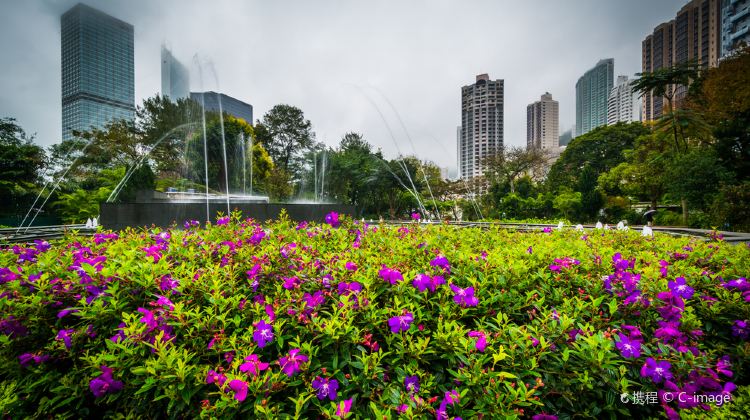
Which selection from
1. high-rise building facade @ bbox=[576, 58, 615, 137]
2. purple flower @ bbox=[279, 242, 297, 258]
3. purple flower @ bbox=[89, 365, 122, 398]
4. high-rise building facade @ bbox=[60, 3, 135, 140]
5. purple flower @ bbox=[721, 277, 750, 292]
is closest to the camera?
purple flower @ bbox=[89, 365, 122, 398]

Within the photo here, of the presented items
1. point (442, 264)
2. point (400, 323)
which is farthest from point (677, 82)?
point (400, 323)

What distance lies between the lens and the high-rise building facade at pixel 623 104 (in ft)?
167

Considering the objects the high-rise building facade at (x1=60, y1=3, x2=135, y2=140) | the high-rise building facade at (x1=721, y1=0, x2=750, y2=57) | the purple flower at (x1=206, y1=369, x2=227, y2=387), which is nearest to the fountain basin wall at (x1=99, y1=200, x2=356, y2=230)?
the purple flower at (x1=206, y1=369, x2=227, y2=387)

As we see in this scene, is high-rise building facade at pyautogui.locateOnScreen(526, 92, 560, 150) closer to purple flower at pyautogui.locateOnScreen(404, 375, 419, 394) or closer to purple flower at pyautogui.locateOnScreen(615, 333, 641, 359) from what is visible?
purple flower at pyautogui.locateOnScreen(615, 333, 641, 359)

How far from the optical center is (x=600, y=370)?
1.26 m

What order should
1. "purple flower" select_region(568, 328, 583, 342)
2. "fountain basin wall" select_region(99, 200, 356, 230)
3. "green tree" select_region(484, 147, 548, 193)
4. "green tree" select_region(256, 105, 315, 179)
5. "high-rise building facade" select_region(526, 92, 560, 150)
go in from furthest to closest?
"high-rise building facade" select_region(526, 92, 560, 150), "green tree" select_region(256, 105, 315, 179), "green tree" select_region(484, 147, 548, 193), "fountain basin wall" select_region(99, 200, 356, 230), "purple flower" select_region(568, 328, 583, 342)

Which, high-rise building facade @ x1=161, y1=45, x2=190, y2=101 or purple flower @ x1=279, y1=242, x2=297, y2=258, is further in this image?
high-rise building facade @ x1=161, y1=45, x2=190, y2=101

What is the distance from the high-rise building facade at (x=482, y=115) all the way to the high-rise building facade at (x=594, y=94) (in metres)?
32.0

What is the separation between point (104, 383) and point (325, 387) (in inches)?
34.4

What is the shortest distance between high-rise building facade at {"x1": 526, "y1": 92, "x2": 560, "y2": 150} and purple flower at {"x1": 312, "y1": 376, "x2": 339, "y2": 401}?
8736cm

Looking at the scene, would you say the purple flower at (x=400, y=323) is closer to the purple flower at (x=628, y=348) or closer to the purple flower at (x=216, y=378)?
the purple flower at (x=216, y=378)

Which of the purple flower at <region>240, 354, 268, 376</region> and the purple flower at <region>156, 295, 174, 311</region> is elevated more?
the purple flower at <region>156, 295, 174, 311</region>

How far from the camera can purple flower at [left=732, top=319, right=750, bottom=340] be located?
1611 millimetres

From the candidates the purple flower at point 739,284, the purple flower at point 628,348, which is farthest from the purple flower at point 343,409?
the purple flower at point 739,284
